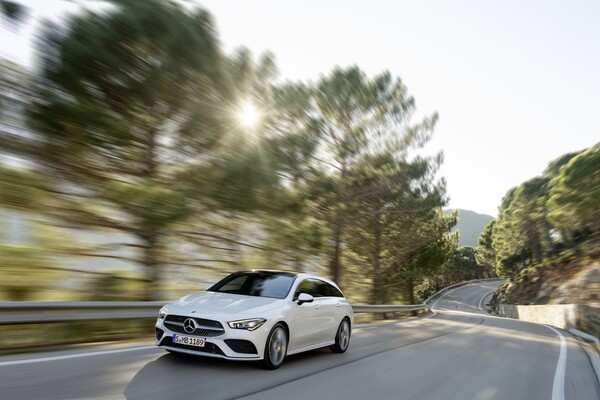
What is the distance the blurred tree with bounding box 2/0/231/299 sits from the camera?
10.6 m

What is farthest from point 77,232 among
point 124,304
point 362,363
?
point 362,363

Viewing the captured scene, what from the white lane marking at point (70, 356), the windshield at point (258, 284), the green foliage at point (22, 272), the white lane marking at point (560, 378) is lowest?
the white lane marking at point (560, 378)

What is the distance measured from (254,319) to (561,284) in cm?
4736

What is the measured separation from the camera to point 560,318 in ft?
Answer: 83.1

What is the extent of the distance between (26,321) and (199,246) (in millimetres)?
7926

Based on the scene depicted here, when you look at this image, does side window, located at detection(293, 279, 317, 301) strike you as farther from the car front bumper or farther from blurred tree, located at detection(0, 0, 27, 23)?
blurred tree, located at detection(0, 0, 27, 23)

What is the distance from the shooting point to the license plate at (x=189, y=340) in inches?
253

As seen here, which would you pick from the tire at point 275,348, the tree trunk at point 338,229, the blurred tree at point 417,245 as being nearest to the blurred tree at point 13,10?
the tire at point 275,348

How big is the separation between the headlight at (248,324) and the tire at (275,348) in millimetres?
310

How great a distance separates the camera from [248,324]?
6613mm

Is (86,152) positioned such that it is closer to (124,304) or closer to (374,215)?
(124,304)

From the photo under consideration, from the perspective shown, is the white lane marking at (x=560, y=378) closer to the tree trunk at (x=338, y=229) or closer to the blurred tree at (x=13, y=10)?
the blurred tree at (x=13, y=10)

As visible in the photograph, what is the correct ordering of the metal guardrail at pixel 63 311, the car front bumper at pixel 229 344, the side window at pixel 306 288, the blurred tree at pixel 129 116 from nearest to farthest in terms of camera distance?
the car front bumper at pixel 229 344 → the metal guardrail at pixel 63 311 → the side window at pixel 306 288 → the blurred tree at pixel 129 116

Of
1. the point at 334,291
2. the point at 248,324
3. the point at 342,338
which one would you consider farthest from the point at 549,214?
the point at 248,324
